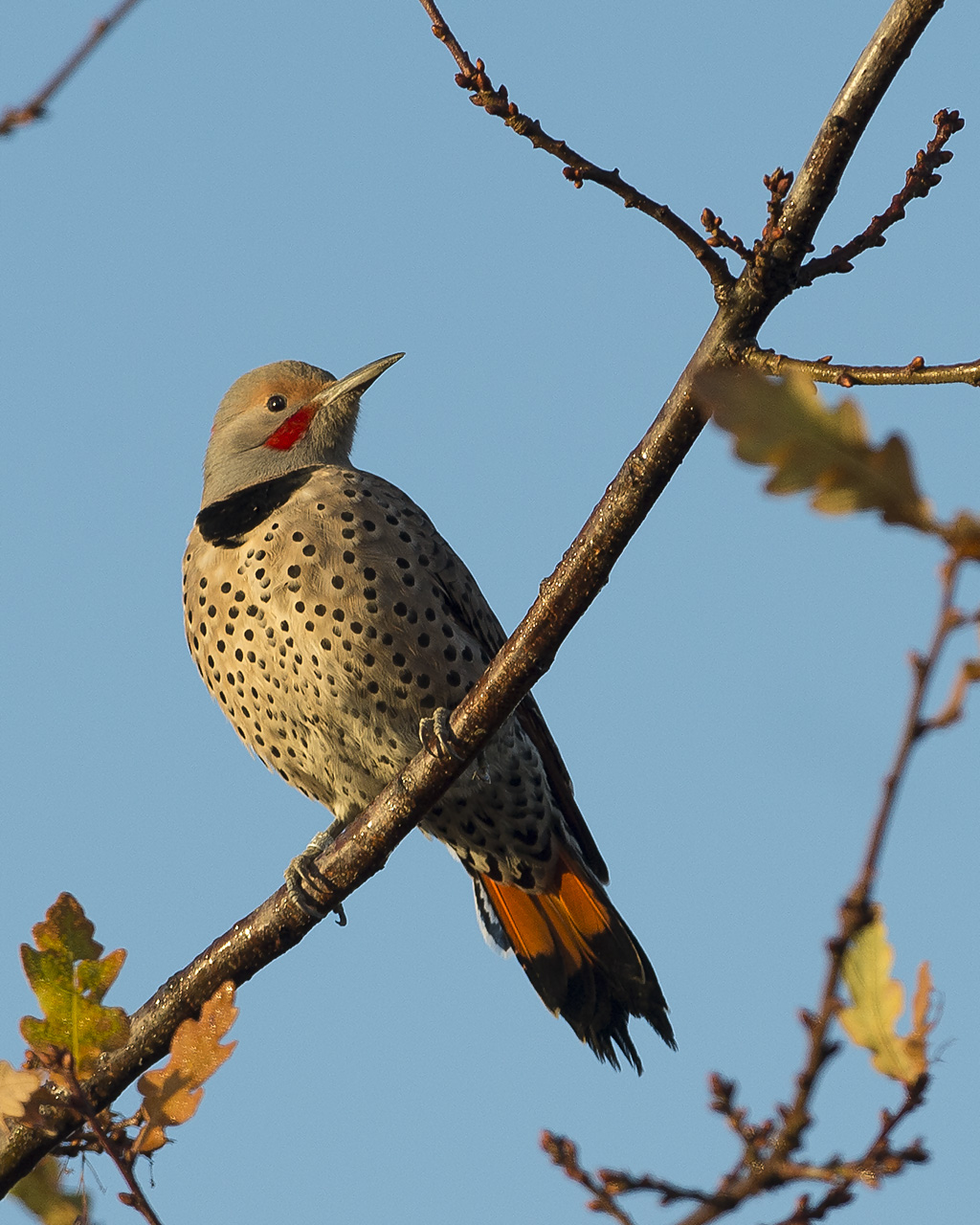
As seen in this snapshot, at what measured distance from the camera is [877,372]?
2.86m

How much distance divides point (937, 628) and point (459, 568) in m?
5.36

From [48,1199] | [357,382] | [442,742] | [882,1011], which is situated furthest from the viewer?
[357,382]

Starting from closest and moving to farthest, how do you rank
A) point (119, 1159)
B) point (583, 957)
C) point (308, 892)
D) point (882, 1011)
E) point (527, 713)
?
point (882, 1011) < point (119, 1159) < point (308, 892) < point (583, 957) < point (527, 713)

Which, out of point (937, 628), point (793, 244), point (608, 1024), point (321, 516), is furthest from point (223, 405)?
point (937, 628)

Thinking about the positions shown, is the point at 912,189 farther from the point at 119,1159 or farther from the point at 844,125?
the point at 119,1159

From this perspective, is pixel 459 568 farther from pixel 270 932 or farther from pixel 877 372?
pixel 877 372

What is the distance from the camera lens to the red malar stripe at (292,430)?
23.8ft

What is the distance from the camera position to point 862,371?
2.90 metres

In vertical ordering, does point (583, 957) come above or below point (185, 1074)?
above

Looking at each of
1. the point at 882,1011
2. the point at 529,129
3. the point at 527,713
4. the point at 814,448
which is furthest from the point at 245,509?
the point at 814,448

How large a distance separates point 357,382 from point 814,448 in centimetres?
617

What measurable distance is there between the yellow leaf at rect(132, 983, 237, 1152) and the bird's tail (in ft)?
11.5

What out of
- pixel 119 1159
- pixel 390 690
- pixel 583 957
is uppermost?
pixel 390 690

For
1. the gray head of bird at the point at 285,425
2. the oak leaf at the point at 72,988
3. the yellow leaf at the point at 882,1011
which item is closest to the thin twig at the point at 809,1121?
the yellow leaf at the point at 882,1011
